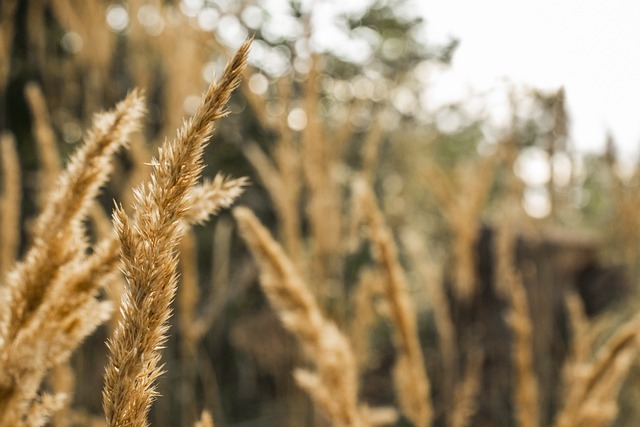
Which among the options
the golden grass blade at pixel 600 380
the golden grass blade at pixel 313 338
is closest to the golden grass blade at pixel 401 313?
the golden grass blade at pixel 313 338

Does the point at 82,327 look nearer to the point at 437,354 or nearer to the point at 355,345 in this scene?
the point at 355,345

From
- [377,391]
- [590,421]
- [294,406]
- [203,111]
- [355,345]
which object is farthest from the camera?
[377,391]

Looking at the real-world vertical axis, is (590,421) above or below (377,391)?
below

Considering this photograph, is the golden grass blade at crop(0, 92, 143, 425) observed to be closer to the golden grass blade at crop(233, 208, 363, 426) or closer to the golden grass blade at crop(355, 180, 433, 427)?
the golden grass blade at crop(233, 208, 363, 426)

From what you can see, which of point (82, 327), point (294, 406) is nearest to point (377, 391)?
point (294, 406)

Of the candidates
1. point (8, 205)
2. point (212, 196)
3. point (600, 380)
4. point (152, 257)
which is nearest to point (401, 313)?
point (600, 380)

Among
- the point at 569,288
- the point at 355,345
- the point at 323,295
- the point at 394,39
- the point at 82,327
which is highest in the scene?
the point at 394,39

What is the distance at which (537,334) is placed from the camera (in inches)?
81.2

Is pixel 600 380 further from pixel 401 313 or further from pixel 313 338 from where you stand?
pixel 313 338

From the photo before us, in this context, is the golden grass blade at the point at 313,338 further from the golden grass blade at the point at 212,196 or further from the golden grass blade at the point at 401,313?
the golden grass blade at the point at 212,196

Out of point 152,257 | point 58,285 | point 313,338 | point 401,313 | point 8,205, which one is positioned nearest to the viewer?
point 152,257

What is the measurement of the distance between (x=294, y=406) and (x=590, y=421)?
0.84 metres

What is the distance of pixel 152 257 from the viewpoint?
494 mm

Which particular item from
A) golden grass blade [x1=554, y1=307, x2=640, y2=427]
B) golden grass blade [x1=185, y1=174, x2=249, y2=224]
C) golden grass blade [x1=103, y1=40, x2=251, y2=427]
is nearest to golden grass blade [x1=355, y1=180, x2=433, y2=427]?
golden grass blade [x1=554, y1=307, x2=640, y2=427]
